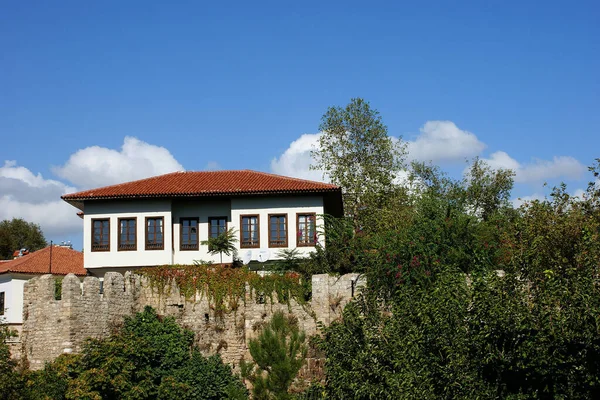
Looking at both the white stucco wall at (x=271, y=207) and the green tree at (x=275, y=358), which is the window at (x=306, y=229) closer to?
the white stucco wall at (x=271, y=207)

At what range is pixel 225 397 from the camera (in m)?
26.3

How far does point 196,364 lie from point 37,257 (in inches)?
850

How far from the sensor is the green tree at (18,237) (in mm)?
65625

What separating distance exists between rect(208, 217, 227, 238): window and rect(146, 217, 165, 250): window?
86.2 inches

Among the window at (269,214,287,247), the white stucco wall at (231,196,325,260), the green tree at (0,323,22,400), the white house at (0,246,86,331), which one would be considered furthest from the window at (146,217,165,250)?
the green tree at (0,323,22,400)

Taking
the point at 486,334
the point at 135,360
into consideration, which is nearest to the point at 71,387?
the point at 135,360

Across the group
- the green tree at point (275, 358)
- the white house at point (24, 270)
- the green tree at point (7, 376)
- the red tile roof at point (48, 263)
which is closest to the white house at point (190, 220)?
the white house at point (24, 270)

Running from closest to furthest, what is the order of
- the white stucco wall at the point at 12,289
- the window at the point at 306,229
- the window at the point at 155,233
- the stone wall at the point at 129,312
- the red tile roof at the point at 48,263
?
the stone wall at the point at 129,312, the window at the point at 306,229, the window at the point at 155,233, the white stucco wall at the point at 12,289, the red tile roof at the point at 48,263

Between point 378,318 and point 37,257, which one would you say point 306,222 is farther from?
point 37,257

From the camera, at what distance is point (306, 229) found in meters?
35.8

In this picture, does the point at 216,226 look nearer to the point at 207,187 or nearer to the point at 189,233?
the point at 189,233

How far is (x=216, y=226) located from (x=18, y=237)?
121 ft

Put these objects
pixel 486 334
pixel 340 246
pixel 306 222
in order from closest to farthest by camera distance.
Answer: pixel 486 334 → pixel 340 246 → pixel 306 222

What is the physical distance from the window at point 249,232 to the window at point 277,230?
635 mm
